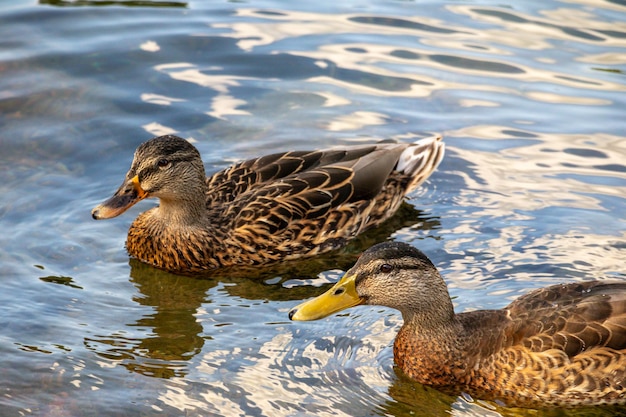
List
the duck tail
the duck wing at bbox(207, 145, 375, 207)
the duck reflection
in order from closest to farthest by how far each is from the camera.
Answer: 1. the duck reflection
2. the duck wing at bbox(207, 145, 375, 207)
3. the duck tail

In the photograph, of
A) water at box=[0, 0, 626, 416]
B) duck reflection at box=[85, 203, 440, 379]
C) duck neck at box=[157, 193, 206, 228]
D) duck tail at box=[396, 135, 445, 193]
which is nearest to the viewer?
water at box=[0, 0, 626, 416]

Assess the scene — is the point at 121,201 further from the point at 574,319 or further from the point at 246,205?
the point at 574,319

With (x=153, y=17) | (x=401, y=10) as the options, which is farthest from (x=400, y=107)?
(x=153, y=17)

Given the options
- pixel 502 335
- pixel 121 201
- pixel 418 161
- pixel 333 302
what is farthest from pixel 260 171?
pixel 502 335

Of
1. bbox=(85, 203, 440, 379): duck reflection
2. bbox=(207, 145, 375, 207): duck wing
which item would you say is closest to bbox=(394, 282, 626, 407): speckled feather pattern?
bbox=(85, 203, 440, 379): duck reflection

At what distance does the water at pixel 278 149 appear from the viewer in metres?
8.51

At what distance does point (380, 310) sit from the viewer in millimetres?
9484

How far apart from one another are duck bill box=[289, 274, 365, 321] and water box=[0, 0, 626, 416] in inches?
17.9

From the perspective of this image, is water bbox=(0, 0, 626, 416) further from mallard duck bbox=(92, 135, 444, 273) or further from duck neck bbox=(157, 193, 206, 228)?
duck neck bbox=(157, 193, 206, 228)

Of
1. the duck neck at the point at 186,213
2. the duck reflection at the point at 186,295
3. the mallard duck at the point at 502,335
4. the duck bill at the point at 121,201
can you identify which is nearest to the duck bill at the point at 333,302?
the mallard duck at the point at 502,335

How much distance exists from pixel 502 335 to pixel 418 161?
141 inches

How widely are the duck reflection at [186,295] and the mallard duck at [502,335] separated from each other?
113cm

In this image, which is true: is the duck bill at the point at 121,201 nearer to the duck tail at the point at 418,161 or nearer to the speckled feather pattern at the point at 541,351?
the duck tail at the point at 418,161

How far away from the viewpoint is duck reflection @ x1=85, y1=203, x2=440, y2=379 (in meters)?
8.77
